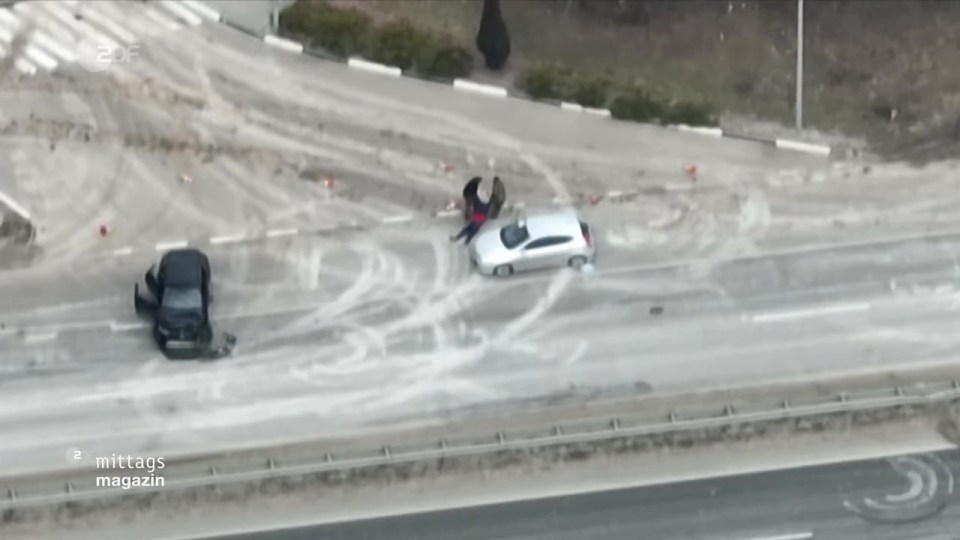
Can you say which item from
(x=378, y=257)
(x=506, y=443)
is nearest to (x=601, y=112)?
(x=378, y=257)

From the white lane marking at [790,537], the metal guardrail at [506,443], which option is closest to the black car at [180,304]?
the metal guardrail at [506,443]

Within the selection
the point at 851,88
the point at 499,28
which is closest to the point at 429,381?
the point at 499,28

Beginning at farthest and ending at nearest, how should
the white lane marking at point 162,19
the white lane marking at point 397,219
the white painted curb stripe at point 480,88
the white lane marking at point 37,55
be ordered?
1. the white lane marking at point 162,19
2. the white lane marking at point 37,55
3. the white painted curb stripe at point 480,88
4. the white lane marking at point 397,219

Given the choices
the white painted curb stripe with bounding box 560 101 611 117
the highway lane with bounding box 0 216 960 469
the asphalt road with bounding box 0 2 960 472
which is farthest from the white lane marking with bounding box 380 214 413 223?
the white painted curb stripe with bounding box 560 101 611 117

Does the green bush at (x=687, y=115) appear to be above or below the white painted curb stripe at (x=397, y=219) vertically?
above

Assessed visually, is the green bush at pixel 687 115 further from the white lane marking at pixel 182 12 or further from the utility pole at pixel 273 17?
the white lane marking at pixel 182 12

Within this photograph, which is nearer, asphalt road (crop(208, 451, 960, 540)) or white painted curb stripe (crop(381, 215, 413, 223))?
asphalt road (crop(208, 451, 960, 540))

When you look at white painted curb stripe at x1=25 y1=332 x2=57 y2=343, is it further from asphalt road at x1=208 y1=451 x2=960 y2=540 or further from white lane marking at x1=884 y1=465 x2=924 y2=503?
white lane marking at x1=884 y1=465 x2=924 y2=503
